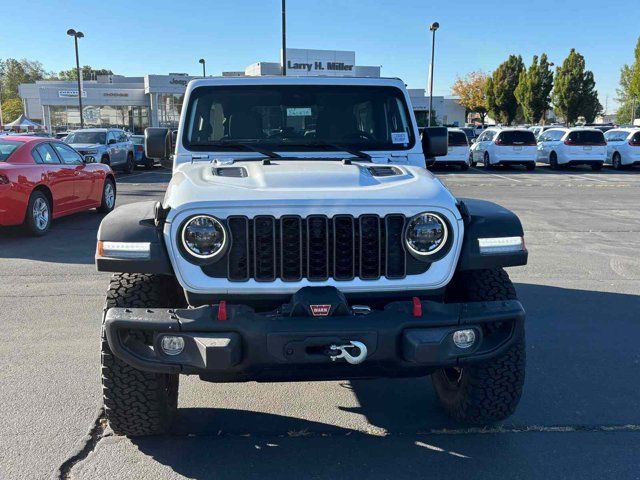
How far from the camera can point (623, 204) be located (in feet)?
45.6

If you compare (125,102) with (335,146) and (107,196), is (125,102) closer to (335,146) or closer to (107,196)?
(107,196)

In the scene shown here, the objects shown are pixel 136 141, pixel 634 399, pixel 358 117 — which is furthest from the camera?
pixel 136 141

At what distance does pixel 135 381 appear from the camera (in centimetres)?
327

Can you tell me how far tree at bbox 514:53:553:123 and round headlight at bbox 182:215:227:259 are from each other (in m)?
48.4

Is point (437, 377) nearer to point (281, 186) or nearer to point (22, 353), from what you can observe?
point (281, 186)

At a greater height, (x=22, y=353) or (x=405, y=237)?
(x=405, y=237)

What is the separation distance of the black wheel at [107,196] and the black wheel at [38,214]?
2148 millimetres

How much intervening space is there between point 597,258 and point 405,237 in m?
6.06

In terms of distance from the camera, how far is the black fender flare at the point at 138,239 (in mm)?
3053

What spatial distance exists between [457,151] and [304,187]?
70.5ft

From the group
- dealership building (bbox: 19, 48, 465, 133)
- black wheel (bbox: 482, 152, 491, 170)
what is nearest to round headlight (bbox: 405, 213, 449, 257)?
black wheel (bbox: 482, 152, 491, 170)

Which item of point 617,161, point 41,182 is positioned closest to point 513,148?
point 617,161


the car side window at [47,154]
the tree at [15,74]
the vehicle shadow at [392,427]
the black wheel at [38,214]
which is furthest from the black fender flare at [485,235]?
the tree at [15,74]

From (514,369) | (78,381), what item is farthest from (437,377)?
(78,381)
